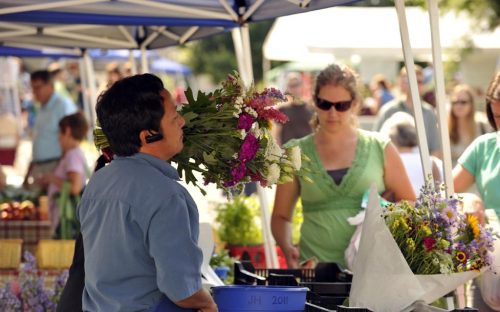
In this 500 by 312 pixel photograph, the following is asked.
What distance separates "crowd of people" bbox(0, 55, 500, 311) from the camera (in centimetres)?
352

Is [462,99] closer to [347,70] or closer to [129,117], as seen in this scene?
[347,70]

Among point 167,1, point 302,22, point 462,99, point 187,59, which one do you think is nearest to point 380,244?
point 167,1

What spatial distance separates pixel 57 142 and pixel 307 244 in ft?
19.0

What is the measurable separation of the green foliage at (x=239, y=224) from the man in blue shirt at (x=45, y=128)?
326 centimetres

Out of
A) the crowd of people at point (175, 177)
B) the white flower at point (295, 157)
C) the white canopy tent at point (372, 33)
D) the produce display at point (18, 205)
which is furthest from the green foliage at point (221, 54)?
the white flower at point (295, 157)

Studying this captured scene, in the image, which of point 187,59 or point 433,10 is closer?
point 433,10

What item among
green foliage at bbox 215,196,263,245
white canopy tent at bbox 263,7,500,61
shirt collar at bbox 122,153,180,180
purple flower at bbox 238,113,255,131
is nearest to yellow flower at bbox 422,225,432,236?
purple flower at bbox 238,113,255,131

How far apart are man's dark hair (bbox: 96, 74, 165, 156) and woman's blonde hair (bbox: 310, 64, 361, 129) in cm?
229

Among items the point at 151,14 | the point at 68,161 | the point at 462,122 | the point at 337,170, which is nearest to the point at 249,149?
the point at 337,170

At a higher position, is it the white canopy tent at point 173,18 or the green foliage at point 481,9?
the green foliage at point 481,9

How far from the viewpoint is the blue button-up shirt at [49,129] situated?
11164 mm

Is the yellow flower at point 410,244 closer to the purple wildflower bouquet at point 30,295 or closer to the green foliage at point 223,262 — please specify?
the green foliage at point 223,262

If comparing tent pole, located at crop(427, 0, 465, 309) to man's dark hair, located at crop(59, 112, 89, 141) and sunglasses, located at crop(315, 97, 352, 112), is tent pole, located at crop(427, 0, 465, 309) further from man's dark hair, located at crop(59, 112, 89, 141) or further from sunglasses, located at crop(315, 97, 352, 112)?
man's dark hair, located at crop(59, 112, 89, 141)

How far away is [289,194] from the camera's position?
5.97m
